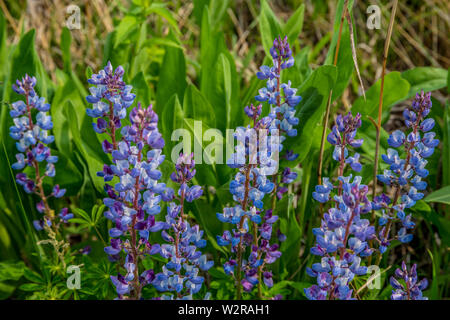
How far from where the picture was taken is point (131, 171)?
1.17m

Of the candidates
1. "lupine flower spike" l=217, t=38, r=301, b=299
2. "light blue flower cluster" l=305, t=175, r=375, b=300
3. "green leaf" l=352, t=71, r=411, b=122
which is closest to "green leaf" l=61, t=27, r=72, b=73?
"lupine flower spike" l=217, t=38, r=301, b=299

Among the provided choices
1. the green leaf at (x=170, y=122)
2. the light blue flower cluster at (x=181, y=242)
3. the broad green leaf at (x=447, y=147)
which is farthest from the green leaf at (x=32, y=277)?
the broad green leaf at (x=447, y=147)

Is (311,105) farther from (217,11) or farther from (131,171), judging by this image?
(217,11)

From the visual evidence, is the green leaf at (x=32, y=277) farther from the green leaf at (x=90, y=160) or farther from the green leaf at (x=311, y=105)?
the green leaf at (x=311, y=105)

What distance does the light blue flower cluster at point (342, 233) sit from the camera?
3.77 feet

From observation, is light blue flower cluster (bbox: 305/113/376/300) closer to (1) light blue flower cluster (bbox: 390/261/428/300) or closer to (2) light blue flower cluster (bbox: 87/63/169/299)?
(1) light blue flower cluster (bbox: 390/261/428/300)

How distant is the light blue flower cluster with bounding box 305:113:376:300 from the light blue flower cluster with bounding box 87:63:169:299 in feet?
1.28

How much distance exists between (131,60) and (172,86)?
10.1 inches

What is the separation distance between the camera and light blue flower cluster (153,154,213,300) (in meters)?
1.24

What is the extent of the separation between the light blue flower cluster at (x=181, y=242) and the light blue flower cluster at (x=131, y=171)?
4 centimetres

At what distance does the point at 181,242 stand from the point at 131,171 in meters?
0.25

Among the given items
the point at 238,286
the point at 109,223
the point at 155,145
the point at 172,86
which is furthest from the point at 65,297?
the point at 172,86
